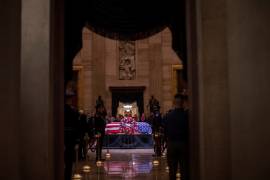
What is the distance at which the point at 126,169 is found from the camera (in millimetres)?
13609

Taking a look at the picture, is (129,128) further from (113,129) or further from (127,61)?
(127,61)

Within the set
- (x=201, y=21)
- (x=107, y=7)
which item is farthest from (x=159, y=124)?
(x=201, y=21)

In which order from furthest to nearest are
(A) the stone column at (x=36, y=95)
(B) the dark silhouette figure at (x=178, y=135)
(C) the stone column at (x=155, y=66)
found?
(C) the stone column at (x=155, y=66) → (B) the dark silhouette figure at (x=178, y=135) → (A) the stone column at (x=36, y=95)

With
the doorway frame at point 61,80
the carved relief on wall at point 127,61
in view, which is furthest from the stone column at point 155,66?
the doorway frame at point 61,80

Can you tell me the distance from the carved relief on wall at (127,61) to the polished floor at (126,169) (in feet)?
34.8

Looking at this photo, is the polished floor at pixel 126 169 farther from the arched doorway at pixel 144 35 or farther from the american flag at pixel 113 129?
the american flag at pixel 113 129

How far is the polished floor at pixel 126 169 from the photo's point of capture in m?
12.0

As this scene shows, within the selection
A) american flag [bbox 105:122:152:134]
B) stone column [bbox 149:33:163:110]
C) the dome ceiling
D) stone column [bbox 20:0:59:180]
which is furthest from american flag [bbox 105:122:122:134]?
stone column [bbox 20:0:59:180]

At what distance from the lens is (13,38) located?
6.59m

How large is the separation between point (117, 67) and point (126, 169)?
14.4 metres

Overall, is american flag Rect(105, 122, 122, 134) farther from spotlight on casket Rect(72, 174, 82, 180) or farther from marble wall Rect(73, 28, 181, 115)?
spotlight on casket Rect(72, 174, 82, 180)

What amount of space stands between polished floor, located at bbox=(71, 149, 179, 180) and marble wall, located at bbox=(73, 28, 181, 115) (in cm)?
995

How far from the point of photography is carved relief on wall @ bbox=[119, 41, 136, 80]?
90.5 feet

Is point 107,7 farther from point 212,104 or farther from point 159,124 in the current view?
point 159,124
